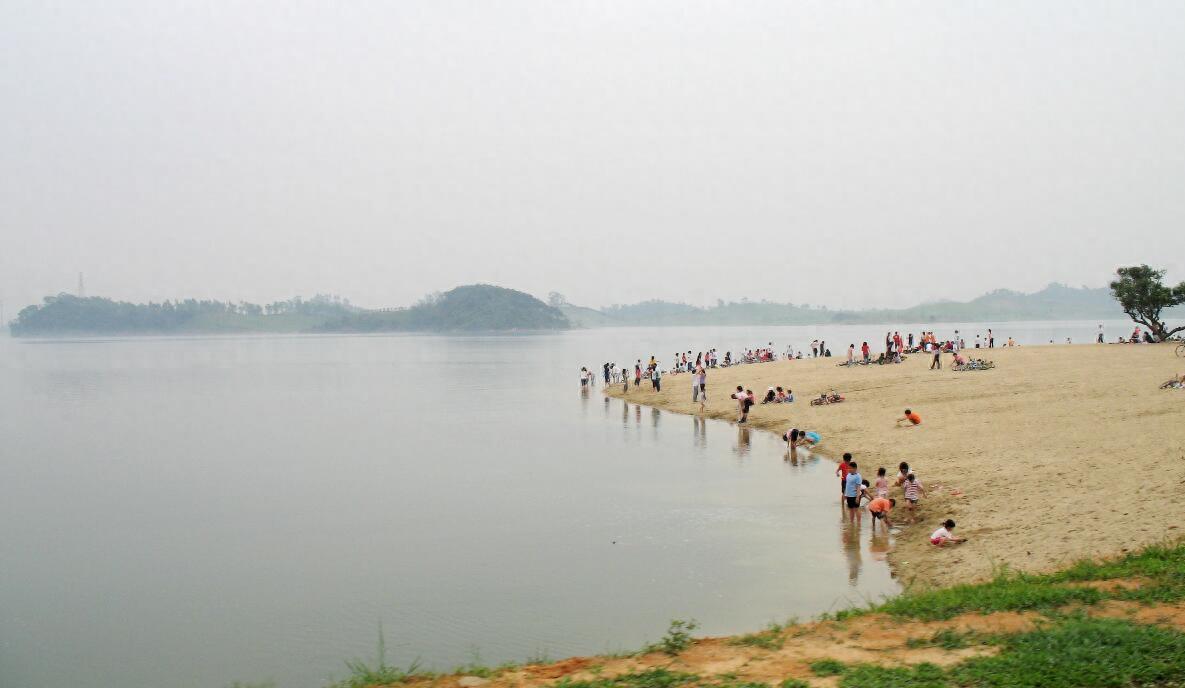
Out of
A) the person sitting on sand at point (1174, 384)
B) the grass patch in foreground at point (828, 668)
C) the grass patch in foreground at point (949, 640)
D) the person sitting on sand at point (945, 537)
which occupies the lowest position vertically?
the person sitting on sand at point (945, 537)

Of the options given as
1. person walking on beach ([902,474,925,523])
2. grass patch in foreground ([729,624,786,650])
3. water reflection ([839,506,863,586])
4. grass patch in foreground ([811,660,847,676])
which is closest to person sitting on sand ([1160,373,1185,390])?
person walking on beach ([902,474,925,523])

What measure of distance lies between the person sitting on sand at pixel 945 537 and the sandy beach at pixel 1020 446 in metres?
0.17

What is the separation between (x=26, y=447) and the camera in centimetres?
3403

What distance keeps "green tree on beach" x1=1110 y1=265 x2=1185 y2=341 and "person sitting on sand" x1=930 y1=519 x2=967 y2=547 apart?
38478mm

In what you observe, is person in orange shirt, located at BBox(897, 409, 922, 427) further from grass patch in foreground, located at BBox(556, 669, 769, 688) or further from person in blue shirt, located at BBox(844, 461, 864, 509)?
grass patch in foreground, located at BBox(556, 669, 769, 688)

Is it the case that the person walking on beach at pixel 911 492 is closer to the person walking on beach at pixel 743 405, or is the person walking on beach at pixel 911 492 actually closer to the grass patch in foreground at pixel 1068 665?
the grass patch in foreground at pixel 1068 665

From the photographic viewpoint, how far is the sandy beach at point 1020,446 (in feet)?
42.8

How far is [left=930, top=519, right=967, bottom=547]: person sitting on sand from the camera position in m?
14.2

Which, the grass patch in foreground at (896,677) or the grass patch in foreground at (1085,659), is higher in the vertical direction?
the grass patch in foreground at (1085,659)

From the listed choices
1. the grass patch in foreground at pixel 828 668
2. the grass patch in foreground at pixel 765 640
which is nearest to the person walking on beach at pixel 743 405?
the grass patch in foreground at pixel 765 640

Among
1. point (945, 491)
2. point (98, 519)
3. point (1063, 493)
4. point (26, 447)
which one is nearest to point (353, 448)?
point (98, 519)

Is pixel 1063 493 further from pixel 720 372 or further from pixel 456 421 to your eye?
pixel 720 372

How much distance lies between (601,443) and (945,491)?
1471 cm

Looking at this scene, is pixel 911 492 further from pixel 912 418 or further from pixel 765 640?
pixel 912 418
